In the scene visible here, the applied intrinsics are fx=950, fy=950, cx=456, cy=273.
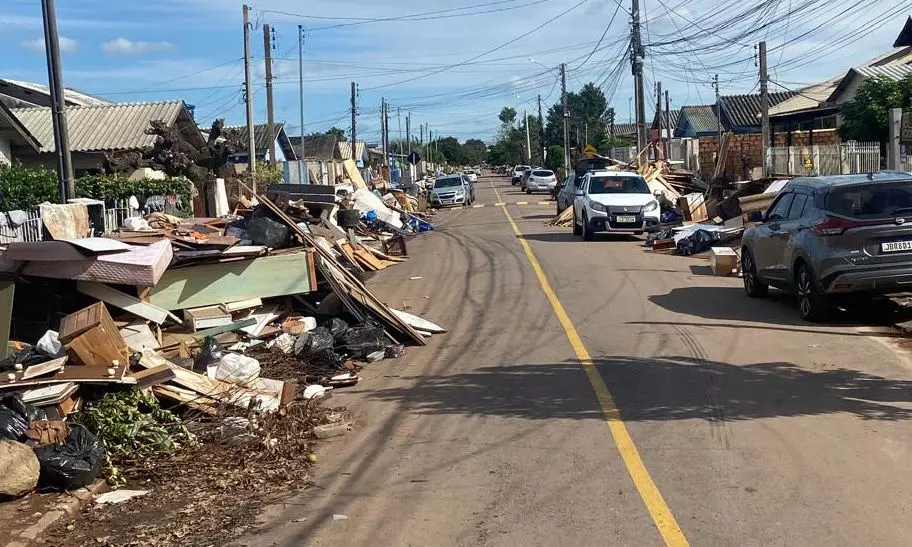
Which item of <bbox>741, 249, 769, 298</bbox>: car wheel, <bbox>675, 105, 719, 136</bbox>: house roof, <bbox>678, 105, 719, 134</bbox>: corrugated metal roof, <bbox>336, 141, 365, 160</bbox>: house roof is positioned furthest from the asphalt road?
<bbox>336, 141, 365, 160</bbox>: house roof

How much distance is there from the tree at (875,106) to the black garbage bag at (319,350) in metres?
22.0

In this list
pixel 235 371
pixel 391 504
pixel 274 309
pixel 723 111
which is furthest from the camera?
pixel 723 111

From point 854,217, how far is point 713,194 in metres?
19.8

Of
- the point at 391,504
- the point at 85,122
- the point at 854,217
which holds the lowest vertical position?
the point at 391,504

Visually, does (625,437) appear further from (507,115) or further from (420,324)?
(507,115)

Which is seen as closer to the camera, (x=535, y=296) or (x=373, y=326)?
(x=373, y=326)

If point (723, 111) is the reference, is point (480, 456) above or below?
below

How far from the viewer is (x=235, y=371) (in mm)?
9664

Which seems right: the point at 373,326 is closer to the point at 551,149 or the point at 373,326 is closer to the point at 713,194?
the point at 713,194

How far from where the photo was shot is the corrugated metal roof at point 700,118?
80.1m

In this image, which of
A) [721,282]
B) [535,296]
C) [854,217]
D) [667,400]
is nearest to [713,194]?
[721,282]

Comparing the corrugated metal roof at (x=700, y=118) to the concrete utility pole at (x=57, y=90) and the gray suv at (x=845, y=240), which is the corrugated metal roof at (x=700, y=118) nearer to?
the concrete utility pole at (x=57, y=90)

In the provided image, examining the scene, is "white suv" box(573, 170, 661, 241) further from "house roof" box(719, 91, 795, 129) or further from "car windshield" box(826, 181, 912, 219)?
"house roof" box(719, 91, 795, 129)

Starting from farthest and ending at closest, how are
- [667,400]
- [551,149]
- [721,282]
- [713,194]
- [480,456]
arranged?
[551,149] < [713,194] < [721,282] < [667,400] < [480,456]
